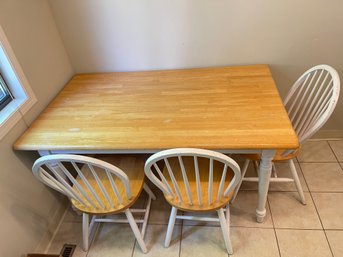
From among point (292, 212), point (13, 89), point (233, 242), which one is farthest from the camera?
point (292, 212)

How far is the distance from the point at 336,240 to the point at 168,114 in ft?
3.99

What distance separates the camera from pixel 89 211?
1.35 metres

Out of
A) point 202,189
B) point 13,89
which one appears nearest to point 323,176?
point 202,189

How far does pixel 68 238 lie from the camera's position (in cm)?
168

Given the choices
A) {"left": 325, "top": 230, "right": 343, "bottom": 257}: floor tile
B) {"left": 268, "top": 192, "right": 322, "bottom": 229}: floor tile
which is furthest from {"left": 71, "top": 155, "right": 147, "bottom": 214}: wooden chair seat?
{"left": 325, "top": 230, "right": 343, "bottom": 257}: floor tile

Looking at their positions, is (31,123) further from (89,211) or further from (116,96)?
(89,211)

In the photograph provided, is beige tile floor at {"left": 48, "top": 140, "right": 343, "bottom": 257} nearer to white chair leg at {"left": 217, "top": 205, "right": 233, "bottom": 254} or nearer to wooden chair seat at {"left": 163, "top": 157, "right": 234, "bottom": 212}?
white chair leg at {"left": 217, "top": 205, "right": 233, "bottom": 254}

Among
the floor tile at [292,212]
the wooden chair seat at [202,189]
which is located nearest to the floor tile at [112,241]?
the wooden chair seat at [202,189]

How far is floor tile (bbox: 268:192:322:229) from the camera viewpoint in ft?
5.16

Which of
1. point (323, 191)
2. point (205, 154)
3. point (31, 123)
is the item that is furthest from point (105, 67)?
point (323, 191)

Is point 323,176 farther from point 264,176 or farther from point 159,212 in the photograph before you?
point 159,212

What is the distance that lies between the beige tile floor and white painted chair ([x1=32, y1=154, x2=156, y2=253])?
0.10m

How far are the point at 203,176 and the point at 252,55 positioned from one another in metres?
0.90

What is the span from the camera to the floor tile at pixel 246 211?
1.61 m
